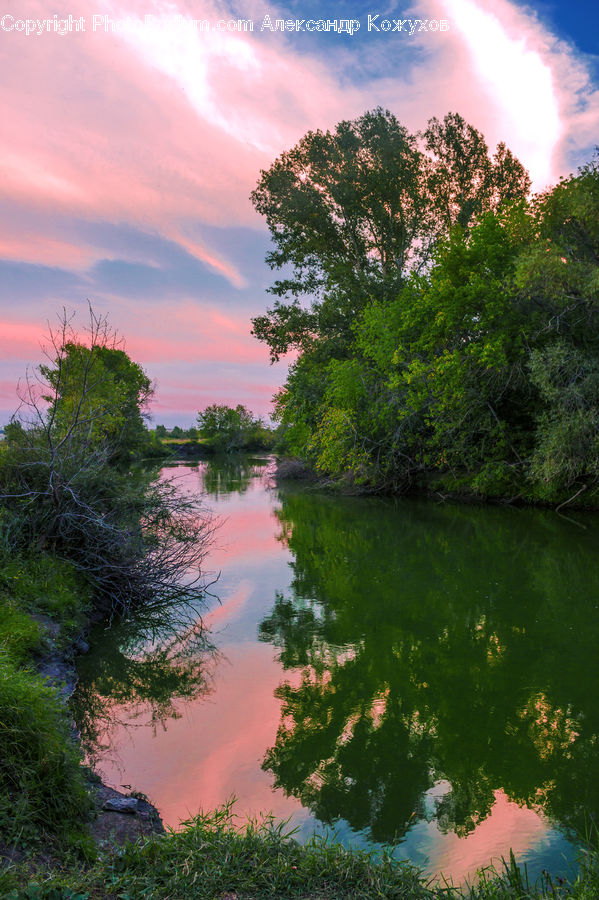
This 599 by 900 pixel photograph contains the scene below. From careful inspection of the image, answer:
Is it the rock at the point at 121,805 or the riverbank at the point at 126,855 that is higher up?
the riverbank at the point at 126,855

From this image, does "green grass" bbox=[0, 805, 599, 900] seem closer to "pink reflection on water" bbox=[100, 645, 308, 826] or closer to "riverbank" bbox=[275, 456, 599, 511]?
"pink reflection on water" bbox=[100, 645, 308, 826]

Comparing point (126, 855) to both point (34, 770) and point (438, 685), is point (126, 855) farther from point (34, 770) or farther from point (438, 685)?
point (438, 685)

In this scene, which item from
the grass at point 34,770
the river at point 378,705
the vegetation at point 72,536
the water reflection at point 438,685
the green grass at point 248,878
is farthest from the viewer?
the vegetation at point 72,536

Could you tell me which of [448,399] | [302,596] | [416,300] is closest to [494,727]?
[302,596]

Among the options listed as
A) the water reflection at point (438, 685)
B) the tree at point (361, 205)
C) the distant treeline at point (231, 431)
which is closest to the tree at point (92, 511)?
the water reflection at point (438, 685)

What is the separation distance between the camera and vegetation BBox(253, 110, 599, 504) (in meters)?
17.7

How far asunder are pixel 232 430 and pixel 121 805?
88423 mm

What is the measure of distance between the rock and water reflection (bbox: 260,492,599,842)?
4.16 feet

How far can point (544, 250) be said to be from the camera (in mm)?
17312

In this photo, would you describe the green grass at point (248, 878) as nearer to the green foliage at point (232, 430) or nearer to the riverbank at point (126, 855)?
the riverbank at point (126, 855)

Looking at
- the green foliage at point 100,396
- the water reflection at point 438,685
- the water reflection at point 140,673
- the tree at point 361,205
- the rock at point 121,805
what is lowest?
the water reflection at point 140,673

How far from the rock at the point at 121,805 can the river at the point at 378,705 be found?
12.9 inches

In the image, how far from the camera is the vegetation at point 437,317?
1769 centimetres

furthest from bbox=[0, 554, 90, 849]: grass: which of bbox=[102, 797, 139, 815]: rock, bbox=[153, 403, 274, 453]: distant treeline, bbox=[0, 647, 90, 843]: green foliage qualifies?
bbox=[153, 403, 274, 453]: distant treeline
